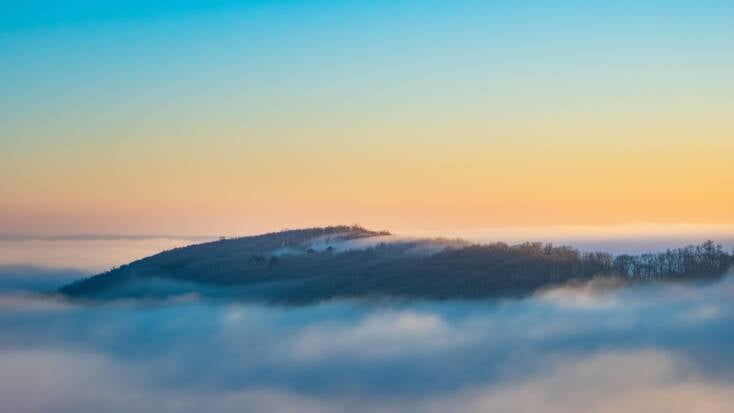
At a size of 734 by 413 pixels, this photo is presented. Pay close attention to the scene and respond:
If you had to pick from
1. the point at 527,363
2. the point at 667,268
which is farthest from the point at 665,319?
the point at 527,363

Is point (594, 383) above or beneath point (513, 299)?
beneath

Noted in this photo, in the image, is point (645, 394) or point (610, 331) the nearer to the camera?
point (645, 394)

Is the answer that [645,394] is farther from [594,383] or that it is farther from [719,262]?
[719,262]

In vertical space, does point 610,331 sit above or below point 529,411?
above

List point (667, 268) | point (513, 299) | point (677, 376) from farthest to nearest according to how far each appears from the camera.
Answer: point (513, 299) < point (667, 268) < point (677, 376)

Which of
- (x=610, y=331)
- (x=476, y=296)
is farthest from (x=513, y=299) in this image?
(x=610, y=331)

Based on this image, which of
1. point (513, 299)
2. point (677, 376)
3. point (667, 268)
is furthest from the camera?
point (513, 299)

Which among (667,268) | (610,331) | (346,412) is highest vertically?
(667,268)

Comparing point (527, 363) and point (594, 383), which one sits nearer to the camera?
point (594, 383)

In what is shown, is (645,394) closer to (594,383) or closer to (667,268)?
(594,383)
